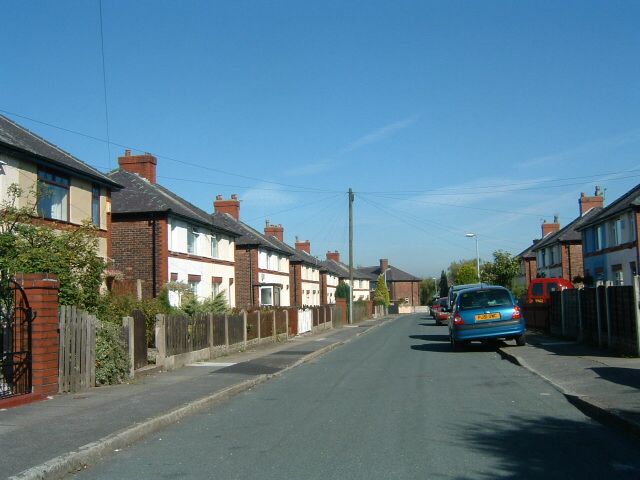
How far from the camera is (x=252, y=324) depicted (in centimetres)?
2508

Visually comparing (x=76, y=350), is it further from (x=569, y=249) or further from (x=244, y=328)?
(x=569, y=249)

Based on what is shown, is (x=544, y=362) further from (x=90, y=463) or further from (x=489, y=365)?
(x=90, y=463)

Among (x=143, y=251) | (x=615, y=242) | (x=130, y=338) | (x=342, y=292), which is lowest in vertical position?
(x=130, y=338)

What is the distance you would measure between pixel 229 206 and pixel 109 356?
1342 inches

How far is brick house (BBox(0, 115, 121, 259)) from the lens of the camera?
1842 centimetres

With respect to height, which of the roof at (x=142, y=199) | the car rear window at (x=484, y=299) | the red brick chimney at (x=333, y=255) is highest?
the red brick chimney at (x=333, y=255)

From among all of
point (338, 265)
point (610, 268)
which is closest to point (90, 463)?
point (610, 268)

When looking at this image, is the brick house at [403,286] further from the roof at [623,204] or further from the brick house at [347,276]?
the roof at [623,204]

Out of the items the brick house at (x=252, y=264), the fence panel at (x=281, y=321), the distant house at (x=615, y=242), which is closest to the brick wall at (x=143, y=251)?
the fence panel at (x=281, y=321)

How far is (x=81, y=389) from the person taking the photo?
12148mm

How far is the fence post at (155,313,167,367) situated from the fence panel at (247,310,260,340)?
8.48m

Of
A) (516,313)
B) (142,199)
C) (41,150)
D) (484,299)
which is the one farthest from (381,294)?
(41,150)

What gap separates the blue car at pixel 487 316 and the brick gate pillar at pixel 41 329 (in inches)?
452

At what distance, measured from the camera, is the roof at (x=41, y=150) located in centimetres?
1883
